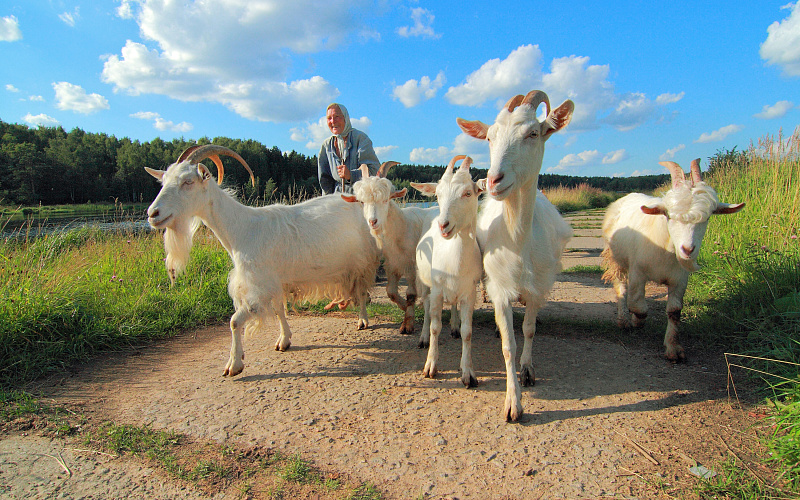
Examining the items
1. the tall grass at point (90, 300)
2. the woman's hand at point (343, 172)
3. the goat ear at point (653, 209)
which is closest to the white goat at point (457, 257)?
the goat ear at point (653, 209)

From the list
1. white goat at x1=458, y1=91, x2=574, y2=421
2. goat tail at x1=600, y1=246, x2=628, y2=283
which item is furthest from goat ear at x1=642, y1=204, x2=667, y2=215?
goat tail at x1=600, y1=246, x2=628, y2=283

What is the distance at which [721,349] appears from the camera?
3.96 m

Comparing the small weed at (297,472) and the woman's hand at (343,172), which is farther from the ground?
the woman's hand at (343,172)

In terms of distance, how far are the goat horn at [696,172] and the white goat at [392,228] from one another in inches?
109

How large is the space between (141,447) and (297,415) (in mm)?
1031

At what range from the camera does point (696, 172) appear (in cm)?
382

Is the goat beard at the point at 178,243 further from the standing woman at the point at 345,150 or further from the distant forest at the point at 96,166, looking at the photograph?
the distant forest at the point at 96,166

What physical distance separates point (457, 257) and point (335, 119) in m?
3.70

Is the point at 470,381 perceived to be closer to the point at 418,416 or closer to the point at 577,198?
the point at 418,416

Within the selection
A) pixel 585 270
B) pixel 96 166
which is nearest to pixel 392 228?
pixel 585 270

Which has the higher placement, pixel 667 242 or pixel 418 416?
pixel 667 242

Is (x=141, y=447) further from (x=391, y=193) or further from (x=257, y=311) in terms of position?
(x=391, y=193)

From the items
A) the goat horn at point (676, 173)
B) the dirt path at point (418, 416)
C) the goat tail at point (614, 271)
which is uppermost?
the goat horn at point (676, 173)

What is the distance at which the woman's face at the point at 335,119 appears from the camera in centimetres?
612
